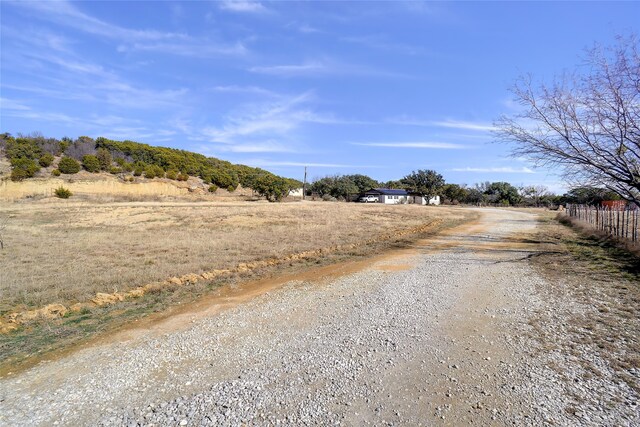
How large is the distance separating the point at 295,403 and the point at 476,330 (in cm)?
307

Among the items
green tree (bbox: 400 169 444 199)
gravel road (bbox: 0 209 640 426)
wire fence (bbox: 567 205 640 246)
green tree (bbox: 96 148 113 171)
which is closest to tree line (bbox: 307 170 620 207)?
green tree (bbox: 400 169 444 199)

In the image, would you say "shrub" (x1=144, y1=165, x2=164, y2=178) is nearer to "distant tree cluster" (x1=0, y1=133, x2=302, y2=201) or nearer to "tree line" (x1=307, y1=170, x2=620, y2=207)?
"distant tree cluster" (x1=0, y1=133, x2=302, y2=201)

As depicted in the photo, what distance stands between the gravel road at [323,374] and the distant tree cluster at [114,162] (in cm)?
4430

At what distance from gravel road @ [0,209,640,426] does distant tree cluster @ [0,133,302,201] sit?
44.3m

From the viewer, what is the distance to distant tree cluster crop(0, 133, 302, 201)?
50.0 m

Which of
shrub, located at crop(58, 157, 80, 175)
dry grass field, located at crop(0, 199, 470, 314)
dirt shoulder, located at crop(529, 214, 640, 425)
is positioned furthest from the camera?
shrub, located at crop(58, 157, 80, 175)

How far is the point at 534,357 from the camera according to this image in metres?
4.41

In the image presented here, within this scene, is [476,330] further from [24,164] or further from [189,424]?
[24,164]

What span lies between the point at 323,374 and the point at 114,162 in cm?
6602

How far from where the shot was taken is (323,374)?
3998mm

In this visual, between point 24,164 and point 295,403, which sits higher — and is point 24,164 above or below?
above

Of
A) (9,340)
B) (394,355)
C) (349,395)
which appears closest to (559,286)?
(394,355)

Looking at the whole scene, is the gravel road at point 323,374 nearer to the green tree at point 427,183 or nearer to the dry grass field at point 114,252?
the dry grass field at point 114,252

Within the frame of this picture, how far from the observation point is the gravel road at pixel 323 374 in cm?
326
